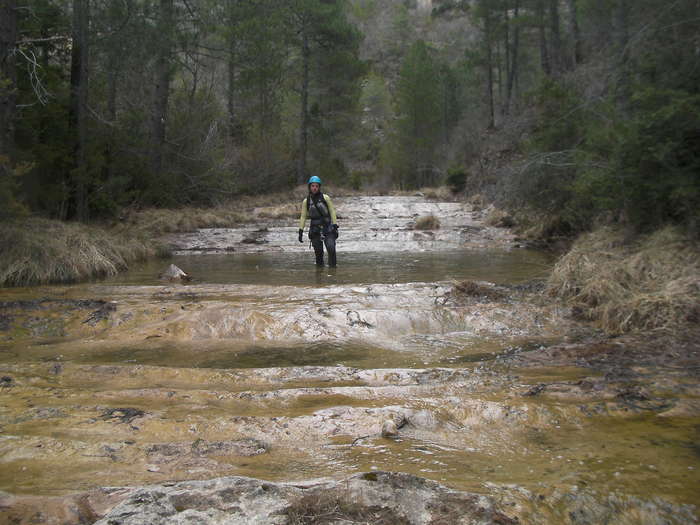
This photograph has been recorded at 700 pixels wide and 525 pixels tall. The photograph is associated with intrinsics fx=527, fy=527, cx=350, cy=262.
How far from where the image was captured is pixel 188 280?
900 centimetres

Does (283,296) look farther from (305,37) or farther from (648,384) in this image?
(305,37)

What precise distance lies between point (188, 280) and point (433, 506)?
741cm

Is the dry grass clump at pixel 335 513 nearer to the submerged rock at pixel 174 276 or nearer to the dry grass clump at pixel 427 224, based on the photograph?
the submerged rock at pixel 174 276

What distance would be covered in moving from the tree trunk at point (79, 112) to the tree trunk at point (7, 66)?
2.29 meters

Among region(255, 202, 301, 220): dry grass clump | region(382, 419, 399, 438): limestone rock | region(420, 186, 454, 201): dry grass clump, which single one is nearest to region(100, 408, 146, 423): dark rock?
region(382, 419, 399, 438): limestone rock

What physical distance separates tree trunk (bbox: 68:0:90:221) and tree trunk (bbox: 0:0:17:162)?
2287 mm

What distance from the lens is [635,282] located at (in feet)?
21.7

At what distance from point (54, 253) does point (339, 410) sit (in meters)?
7.54

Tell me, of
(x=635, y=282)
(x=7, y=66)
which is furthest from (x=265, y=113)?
(x=635, y=282)

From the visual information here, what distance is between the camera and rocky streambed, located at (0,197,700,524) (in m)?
2.39

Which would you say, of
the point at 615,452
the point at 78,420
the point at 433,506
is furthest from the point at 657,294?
the point at 78,420

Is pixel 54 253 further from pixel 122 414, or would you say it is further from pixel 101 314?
pixel 122 414

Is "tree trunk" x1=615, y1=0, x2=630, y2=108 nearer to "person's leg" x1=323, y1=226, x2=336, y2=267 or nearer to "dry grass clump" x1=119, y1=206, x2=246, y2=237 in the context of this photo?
"person's leg" x1=323, y1=226, x2=336, y2=267

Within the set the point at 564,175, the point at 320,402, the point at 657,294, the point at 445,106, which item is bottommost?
the point at 320,402
